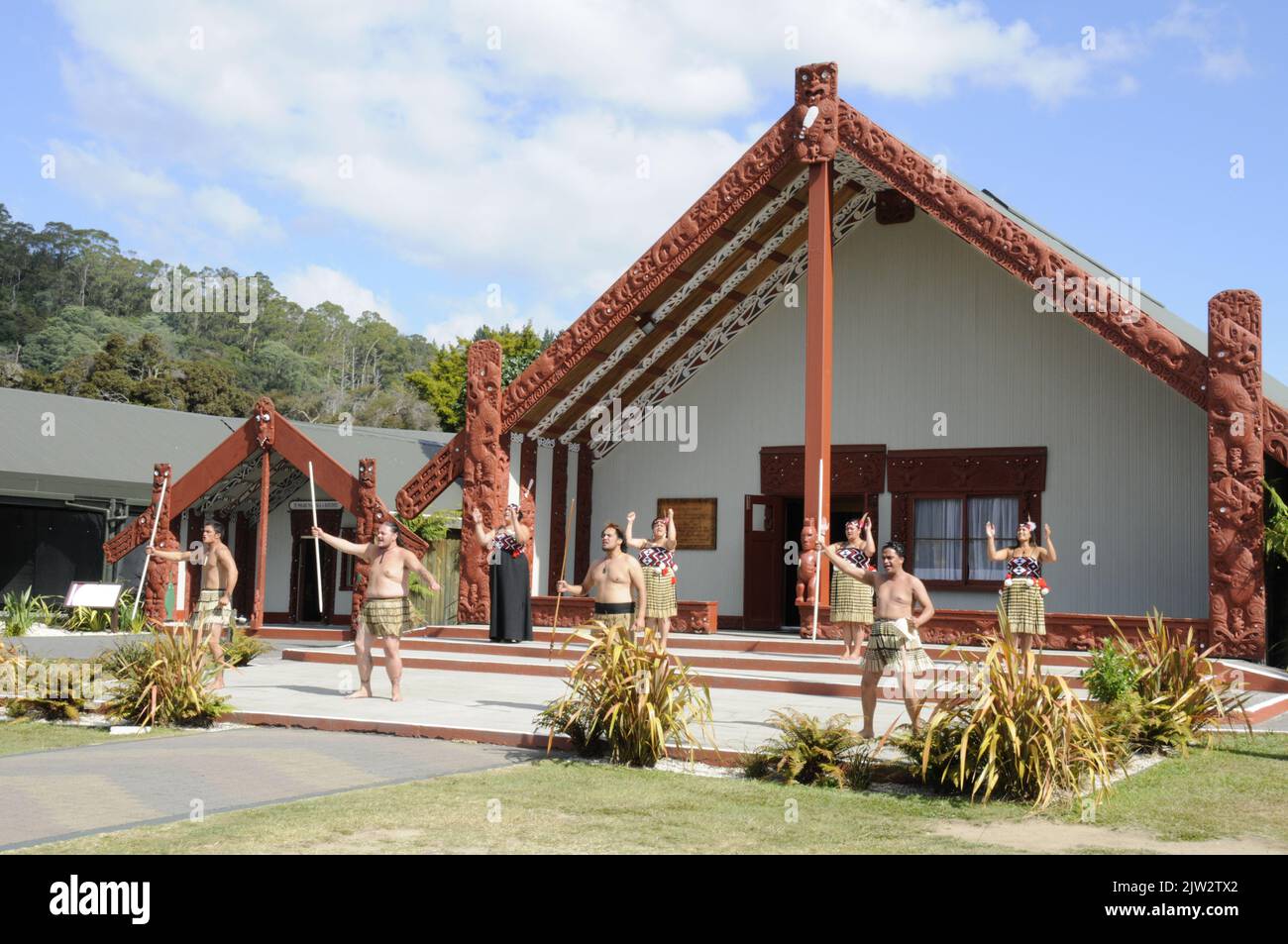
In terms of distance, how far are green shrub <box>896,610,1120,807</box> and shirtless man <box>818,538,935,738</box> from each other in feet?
2.20

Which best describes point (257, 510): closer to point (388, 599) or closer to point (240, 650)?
point (240, 650)

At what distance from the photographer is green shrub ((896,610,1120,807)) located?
752 cm

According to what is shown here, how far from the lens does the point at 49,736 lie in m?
10.2

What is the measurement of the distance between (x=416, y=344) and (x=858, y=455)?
79120 mm

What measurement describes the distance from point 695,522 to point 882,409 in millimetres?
3498

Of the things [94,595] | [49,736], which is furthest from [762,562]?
[49,736]

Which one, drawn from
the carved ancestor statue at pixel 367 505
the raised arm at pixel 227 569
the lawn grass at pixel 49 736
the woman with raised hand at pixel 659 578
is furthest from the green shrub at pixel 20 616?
the woman with raised hand at pixel 659 578

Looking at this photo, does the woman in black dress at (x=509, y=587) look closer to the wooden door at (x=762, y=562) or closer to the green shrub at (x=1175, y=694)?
the wooden door at (x=762, y=562)

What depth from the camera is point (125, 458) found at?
25.8 meters

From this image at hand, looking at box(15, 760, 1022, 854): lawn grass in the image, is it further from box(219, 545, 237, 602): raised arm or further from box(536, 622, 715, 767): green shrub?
box(219, 545, 237, 602): raised arm

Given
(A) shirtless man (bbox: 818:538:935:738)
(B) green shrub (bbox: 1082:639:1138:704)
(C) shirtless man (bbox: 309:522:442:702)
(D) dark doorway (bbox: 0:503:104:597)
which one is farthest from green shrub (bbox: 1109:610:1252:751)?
(D) dark doorway (bbox: 0:503:104:597)

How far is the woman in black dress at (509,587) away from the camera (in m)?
16.5
